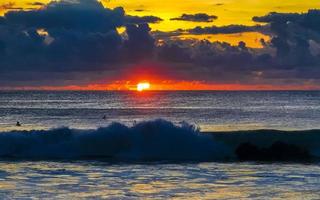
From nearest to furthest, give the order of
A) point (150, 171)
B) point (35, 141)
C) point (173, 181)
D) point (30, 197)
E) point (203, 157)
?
point (30, 197), point (173, 181), point (150, 171), point (203, 157), point (35, 141)

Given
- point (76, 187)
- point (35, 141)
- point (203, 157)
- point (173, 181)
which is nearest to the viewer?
point (76, 187)

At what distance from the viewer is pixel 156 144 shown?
40906 millimetres

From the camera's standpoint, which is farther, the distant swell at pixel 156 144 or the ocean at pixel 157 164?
the distant swell at pixel 156 144

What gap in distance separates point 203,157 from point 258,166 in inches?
254

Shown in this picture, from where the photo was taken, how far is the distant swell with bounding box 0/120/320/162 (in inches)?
1521

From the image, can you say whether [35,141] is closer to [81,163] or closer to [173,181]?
[81,163]

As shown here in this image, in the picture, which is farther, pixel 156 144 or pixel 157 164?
pixel 156 144

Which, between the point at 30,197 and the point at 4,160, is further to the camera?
the point at 4,160

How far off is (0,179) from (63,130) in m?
16.1

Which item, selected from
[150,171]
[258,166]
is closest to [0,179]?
[150,171]

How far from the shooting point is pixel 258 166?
32.3 m

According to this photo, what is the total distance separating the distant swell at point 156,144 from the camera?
127ft

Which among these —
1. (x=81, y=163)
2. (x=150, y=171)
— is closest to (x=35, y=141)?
(x=81, y=163)

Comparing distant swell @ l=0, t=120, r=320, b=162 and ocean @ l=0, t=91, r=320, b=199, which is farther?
distant swell @ l=0, t=120, r=320, b=162
